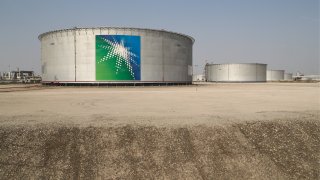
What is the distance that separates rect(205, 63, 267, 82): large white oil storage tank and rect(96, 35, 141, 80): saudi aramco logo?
171 feet

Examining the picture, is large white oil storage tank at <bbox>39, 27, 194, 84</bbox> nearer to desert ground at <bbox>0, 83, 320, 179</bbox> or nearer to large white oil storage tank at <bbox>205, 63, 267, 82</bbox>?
desert ground at <bbox>0, 83, 320, 179</bbox>

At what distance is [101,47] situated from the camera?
4366 centimetres

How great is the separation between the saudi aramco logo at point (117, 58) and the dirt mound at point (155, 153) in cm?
3440

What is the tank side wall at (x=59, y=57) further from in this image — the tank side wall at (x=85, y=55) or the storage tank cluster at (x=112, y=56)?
the tank side wall at (x=85, y=55)

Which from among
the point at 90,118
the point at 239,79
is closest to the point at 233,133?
the point at 90,118

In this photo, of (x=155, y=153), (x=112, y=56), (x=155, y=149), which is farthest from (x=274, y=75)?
(x=155, y=153)

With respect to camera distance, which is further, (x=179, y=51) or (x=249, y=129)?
(x=179, y=51)

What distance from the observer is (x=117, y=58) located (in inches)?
1699

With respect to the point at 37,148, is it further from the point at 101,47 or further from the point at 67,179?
the point at 101,47

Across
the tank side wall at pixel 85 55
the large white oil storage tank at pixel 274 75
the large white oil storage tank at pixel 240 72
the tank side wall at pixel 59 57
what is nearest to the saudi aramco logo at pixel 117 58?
the tank side wall at pixel 85 55

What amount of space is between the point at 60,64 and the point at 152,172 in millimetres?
42293

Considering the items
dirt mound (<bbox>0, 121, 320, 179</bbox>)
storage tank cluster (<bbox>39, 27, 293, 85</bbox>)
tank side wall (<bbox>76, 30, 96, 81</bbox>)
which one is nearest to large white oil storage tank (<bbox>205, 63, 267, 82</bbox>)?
storage tank cluster (<bbox>39, 27, 293, 85</bbox>)

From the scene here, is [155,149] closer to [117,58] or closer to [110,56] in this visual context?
[117,58]

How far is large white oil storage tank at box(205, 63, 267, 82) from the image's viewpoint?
89.1 m
